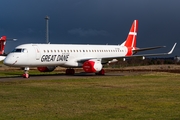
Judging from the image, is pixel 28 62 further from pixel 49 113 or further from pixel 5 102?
pixel 49 113

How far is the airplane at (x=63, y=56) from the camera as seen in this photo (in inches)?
1145

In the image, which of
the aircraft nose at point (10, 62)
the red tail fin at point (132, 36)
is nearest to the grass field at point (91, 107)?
the aircraft nose at point (10, 62)

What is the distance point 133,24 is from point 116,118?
3632 centimetres

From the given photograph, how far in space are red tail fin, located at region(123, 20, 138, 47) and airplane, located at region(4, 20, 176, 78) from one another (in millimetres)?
2802

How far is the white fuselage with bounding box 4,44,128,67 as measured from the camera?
28.9 metres

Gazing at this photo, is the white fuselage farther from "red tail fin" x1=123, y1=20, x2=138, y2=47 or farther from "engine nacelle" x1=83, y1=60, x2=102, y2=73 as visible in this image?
"red tail fin" x1=123, y1=20, x2=138, y2=47

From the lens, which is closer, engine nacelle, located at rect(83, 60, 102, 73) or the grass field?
the grass field

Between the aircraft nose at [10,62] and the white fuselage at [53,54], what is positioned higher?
the white fuselage at [53,54]

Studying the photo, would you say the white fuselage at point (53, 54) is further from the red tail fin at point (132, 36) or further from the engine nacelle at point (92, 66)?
the red tail fin at point (132, 36)

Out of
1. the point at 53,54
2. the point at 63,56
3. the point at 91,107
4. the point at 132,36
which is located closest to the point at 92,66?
the point at 63,56

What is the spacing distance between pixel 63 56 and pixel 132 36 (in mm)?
14328

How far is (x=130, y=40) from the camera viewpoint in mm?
43844

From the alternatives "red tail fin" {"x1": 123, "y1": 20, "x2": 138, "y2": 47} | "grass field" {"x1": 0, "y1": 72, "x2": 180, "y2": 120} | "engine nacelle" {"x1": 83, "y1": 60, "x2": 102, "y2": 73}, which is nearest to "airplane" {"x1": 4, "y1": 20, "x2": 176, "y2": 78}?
"engine nacelle" {"x1": 83, "y1": 60, "x2": 102, "y2": 73}

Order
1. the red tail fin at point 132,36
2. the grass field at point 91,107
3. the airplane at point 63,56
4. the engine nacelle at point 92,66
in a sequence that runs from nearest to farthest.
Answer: the grass field at point 91,107 → the airplane at point 63,56 → the engine nacelle at point 92,66 → the red tail fin at point 132,36
